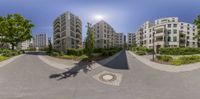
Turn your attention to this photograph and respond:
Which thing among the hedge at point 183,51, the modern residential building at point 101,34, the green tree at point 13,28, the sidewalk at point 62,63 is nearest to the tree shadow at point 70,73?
the sidewalk at point 62,63

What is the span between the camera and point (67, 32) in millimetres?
73500

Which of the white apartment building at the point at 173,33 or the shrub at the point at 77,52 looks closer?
the shrub at the point at 77,52

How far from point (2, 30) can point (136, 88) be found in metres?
40.2

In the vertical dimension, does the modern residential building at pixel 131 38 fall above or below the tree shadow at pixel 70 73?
above

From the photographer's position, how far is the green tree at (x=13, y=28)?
4028 cm

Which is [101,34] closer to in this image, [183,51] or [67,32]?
[67,32]

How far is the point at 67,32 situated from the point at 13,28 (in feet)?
110

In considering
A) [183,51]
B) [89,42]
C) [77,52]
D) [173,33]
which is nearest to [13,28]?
[77,52]

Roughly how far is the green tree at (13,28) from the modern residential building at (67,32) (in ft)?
88.9

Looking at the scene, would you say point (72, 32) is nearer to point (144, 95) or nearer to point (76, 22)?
point (76, 22)

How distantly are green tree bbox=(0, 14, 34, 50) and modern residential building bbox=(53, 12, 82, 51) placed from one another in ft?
88.9

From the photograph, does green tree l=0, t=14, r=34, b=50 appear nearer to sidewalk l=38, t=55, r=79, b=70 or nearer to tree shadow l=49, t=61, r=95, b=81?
sidewalk l=38, t=55, r=79, b=70

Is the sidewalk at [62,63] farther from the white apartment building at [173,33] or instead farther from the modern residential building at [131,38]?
the modern residential building at [131,38]

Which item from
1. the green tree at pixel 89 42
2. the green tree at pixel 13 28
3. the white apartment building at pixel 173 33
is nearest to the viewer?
the green tree at pixel 89 42
